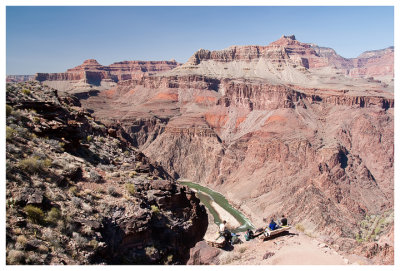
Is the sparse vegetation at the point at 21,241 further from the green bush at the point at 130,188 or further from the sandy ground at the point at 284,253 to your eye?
the sandy ground at the point at 284,253

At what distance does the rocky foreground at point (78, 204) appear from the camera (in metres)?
11.3

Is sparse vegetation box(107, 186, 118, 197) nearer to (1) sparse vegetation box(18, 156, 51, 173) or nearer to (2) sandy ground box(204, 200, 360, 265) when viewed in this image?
(1) sparse vegetation box(18, 156, 51, 173)

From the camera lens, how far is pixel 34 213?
1166 centimetres

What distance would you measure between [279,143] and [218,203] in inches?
891

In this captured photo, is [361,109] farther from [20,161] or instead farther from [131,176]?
[20,161]

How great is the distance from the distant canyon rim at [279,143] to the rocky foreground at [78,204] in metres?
19.4

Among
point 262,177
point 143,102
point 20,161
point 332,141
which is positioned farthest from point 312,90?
point 20,161

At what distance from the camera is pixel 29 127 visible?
1728 centimetres

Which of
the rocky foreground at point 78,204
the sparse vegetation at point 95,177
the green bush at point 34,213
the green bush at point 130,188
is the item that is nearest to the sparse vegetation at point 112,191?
the rocky foreground at point 78,204

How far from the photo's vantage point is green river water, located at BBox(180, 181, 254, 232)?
192ft

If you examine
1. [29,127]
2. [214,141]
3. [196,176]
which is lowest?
[196,176]

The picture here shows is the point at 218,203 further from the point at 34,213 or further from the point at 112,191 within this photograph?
the point at 34,213
